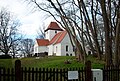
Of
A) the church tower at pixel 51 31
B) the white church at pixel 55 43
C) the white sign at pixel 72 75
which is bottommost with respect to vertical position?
the white sign at pixel 72 75

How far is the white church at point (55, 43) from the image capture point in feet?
241

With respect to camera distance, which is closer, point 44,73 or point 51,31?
point 44,73

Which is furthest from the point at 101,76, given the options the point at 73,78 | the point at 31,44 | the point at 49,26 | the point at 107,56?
the point at 31,44

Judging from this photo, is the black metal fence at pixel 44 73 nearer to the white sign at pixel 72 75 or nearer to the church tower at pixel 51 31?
the white sign at pixel 72 75

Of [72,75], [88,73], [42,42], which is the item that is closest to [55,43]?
[42,42]

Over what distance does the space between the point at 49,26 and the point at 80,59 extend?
59400 millimetres

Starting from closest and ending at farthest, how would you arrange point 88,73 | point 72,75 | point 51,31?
point 72,75 → point 88,73 → point 51,31

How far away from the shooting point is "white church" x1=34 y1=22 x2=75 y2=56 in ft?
241

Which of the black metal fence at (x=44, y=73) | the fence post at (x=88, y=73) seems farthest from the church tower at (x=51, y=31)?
the fence post at (x=88, y=73)

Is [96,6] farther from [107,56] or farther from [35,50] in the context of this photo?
[35,50]

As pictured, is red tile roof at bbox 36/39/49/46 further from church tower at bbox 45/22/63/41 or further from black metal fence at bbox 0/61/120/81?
black metal fence at bbox 0/61/120/81

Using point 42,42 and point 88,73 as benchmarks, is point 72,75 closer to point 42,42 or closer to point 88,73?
point 88,73

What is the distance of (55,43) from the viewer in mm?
76938

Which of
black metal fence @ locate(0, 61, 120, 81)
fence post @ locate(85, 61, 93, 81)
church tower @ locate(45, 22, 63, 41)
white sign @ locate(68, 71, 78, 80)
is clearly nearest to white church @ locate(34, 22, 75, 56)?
church tower @ locate(45, 22, 63, 41)
